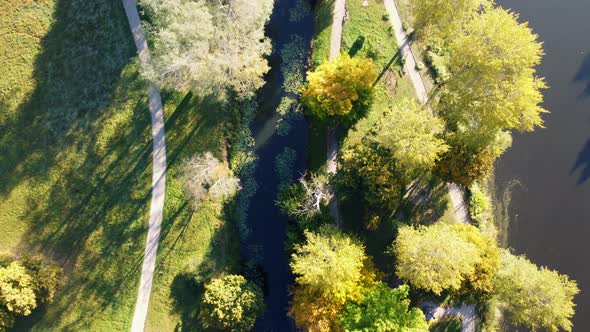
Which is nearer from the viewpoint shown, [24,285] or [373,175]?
[24,285]

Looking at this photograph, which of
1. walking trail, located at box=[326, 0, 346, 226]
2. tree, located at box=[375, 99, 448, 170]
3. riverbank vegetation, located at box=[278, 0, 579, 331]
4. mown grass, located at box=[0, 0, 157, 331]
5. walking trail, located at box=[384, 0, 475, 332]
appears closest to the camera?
riverbank vegetation, located at box=[278, 0, 579, 331]

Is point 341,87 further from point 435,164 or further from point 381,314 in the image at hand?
point 381,314

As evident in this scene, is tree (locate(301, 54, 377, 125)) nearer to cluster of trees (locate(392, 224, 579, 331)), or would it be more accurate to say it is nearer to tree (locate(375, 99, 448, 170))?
tree (locate(375, 99, 448, 170))

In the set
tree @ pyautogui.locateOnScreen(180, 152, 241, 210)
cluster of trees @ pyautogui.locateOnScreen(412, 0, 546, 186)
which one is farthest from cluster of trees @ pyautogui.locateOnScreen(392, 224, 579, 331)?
tree @ pyautogui.locateOnScreen(180, 152, 241, 210)

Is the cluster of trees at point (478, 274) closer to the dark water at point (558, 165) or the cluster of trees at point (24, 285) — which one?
the dark water at point (558, 165)

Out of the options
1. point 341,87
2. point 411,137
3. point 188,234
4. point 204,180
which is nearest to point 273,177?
point 204,180

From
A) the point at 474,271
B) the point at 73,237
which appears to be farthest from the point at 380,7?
the point at 73,237

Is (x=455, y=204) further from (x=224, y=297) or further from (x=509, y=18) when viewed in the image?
(x=224, y=297)
